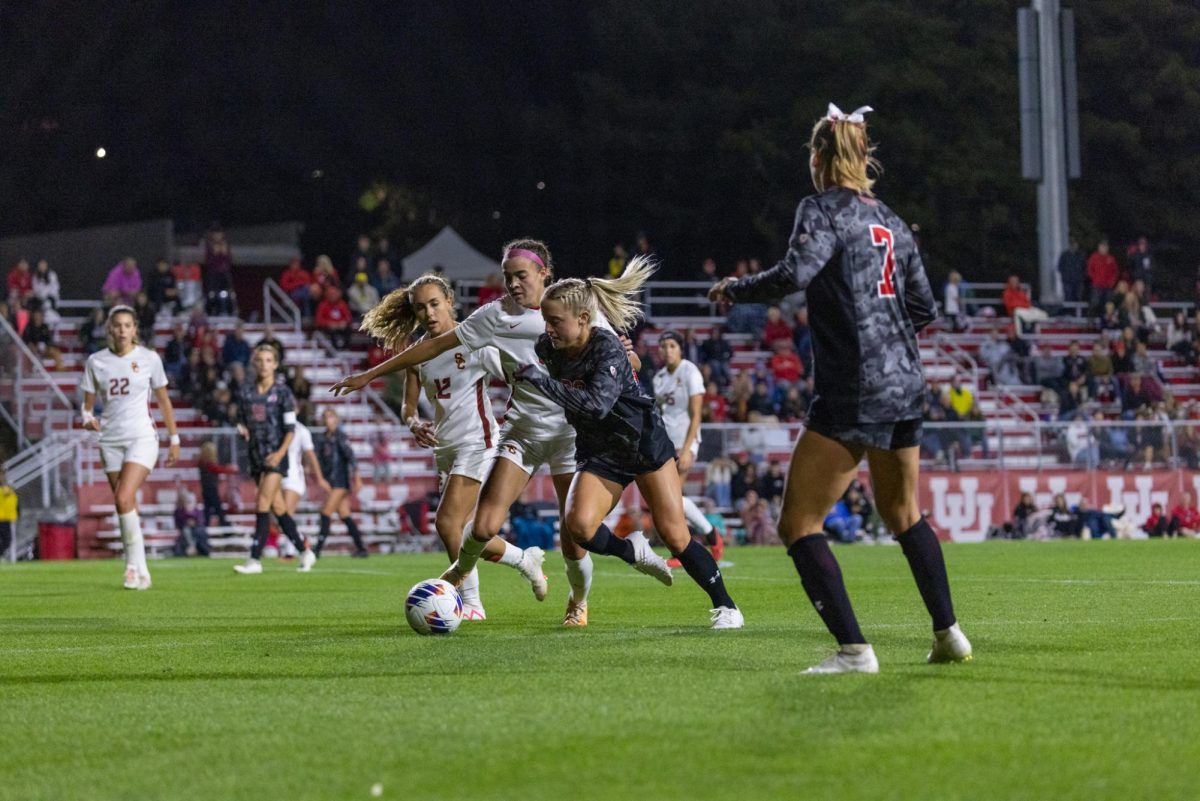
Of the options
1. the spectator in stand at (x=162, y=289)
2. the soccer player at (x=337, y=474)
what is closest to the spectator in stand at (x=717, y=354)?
the soccer player at (x=337, y=474)

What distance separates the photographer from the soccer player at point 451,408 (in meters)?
11.5

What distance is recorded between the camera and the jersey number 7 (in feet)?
24.3

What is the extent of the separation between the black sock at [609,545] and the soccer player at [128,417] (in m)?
6.45

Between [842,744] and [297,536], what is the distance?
1552cm

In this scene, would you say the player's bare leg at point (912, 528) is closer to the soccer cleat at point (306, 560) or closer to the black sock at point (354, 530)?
the soccer cleat at point (306, 560)

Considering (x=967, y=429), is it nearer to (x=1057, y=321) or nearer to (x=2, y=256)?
(x=1057, y=321)

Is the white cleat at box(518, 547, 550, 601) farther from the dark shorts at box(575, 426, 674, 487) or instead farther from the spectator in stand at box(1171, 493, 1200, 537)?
the spectator in stand at box(1171, 493, 1200, 537)

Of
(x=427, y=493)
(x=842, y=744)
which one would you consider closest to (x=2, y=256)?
(x=427, y=493)

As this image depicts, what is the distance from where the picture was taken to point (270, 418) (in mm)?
19453

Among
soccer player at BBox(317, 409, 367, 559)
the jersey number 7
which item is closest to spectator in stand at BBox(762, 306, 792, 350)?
soccer player at BBox(317, 409, 367, 559)

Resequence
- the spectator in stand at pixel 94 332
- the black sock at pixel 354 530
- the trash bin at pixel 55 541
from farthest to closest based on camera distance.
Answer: the spectator in stand at pixel 94 332 < the trash bin at pixel 55 541 < the black sock at pixel 354 530

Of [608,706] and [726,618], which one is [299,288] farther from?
[608,706]

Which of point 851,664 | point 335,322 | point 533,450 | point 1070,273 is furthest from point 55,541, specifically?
point 1070,273

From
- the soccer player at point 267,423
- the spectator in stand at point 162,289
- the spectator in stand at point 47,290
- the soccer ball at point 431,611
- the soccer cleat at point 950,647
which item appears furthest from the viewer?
the spectator in stand at point 162,289
